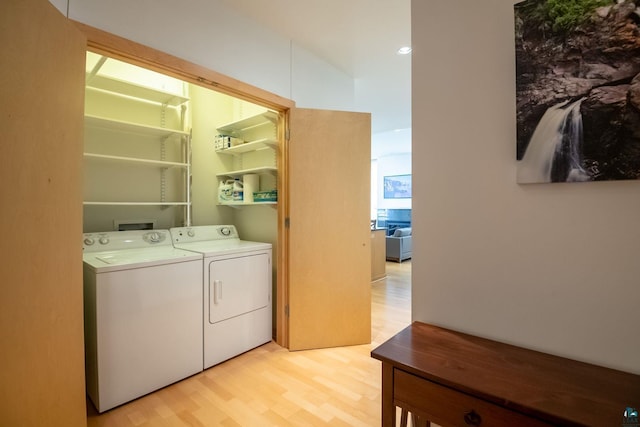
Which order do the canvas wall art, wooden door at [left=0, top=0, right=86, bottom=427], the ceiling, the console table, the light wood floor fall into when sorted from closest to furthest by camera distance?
the console table
wooden door at [left=0, top=0, right=86, bottom=427]
the light wood floor
the ceiling
the canvas wall art

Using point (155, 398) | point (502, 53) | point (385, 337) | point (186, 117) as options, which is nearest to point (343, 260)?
point (385, 337)

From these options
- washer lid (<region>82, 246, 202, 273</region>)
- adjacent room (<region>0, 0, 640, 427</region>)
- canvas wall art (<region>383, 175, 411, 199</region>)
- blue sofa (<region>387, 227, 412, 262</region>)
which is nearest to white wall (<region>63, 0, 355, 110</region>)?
adjacent room (<region>0, 0, 640, 427</region>)

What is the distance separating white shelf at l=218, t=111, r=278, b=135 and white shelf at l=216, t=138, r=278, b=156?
0.20 meters

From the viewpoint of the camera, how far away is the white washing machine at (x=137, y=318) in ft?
5.12

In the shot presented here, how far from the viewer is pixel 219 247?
2.30m

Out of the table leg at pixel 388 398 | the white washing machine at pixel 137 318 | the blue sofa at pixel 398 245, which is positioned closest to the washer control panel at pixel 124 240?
the white washing machine at pixel 137 318

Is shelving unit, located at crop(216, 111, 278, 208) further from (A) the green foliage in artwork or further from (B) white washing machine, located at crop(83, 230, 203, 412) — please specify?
(A) the green foliage in artwork

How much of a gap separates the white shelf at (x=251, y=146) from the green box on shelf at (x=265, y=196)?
42cm

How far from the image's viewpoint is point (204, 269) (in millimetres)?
1993

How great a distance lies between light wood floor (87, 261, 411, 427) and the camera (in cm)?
154

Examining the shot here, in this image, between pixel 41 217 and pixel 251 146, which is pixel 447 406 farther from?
pixel 251 146

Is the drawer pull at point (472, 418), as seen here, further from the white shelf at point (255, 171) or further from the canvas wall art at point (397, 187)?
the canvas wall art at point (397, 187)

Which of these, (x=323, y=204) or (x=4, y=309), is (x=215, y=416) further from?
(x=323, y=204)

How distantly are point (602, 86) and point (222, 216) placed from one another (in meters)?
2.92
